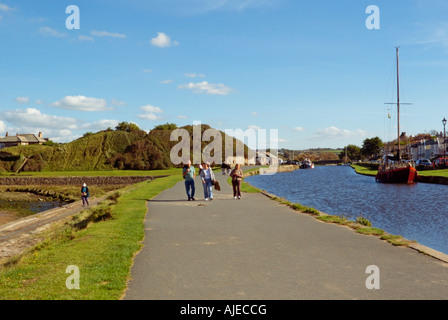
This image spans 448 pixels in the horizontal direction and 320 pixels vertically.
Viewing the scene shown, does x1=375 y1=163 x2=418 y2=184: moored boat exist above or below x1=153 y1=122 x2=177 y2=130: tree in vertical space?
below

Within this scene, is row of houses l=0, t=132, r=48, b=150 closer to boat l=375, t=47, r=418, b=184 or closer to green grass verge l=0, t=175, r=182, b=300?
boat l=375, t=47, r=418, b=184

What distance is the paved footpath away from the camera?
614 centimetres

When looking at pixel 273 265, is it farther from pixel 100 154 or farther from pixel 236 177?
pixel 100 154

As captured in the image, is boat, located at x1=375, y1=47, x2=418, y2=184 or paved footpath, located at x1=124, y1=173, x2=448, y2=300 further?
boat, located at x1=375, y1=47, x2=418, y2=184

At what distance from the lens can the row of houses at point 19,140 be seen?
146625 mm

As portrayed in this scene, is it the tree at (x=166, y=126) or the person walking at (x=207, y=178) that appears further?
the tree at (x=166, y=126)

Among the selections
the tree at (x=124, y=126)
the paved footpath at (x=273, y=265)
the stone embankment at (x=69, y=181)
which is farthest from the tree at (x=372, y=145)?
the paved footpath at (x=273, y=265)

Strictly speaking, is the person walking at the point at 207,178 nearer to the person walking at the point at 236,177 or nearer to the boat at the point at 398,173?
the person walking at the point at 236,177

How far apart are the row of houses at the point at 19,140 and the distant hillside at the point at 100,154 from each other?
48.9 meters

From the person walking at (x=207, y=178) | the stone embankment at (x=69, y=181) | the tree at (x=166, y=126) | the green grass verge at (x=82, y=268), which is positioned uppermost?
the tree at (x=166, y=126)

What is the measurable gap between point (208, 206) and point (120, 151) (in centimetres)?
8848

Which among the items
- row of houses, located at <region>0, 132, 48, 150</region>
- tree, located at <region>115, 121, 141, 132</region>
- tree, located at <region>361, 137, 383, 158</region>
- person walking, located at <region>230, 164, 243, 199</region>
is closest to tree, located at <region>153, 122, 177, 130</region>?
tree, located at <region>115, 121, 141, 132</region>

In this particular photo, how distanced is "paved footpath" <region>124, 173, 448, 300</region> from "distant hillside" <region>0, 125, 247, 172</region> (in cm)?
8156
